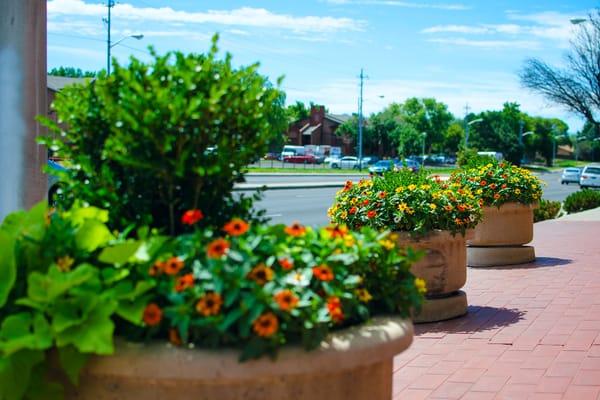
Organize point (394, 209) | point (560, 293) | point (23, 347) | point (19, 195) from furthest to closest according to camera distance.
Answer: point (560, 293), point (394, 209), point (19, 195), point (23, 347)

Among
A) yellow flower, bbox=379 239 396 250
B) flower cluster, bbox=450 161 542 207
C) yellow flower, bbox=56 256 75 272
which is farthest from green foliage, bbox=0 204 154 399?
flower cluster, bbox=450 161 542 207

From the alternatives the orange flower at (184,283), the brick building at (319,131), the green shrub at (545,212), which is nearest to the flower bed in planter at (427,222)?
the orange flower at (184,283)

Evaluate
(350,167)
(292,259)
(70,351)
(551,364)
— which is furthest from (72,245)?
(350,167)

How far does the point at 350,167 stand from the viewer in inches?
3413

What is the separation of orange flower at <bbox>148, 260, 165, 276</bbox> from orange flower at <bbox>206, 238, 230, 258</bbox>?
6.7 inches

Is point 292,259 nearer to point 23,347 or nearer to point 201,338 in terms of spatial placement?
point 201,338

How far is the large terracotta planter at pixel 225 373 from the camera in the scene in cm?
286

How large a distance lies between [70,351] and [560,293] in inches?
275

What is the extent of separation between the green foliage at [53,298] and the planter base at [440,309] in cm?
444

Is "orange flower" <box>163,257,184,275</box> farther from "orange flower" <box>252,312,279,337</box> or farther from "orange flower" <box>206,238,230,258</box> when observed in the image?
"orange flower" <box>252,312,279,337</box>

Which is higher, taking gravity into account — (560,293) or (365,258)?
(365,258)

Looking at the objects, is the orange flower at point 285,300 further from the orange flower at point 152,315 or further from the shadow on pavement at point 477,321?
the shadow on pavement at point 477,321

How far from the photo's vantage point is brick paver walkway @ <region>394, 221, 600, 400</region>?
534 cm

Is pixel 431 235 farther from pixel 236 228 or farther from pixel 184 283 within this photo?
pixel 184 283
